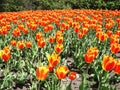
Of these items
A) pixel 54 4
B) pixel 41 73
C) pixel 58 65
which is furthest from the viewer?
pixel 54 4

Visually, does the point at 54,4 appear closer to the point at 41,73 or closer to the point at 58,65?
the point at 58,65

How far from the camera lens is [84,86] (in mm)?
4992

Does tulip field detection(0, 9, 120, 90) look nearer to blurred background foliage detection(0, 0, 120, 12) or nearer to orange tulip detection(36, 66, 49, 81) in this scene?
orange tulip detection(36, 66, 49, 81)

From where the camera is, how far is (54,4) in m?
23.9

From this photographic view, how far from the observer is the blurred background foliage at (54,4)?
2345cm

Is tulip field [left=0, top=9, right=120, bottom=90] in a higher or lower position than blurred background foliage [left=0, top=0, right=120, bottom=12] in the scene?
higher

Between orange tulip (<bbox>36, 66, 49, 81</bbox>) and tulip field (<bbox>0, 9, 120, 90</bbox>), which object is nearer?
orange tulip (<bbox>36, 66, 49, 81</bbox>)

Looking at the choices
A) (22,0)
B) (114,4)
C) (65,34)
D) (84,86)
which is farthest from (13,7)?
(84,86)

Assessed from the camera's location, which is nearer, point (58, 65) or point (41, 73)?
point (41, 73)

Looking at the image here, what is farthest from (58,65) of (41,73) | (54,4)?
(54,4)

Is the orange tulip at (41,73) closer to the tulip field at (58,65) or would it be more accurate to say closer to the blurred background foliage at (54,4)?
the tulip field at (58,65)

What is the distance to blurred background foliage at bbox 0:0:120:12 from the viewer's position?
2345cm

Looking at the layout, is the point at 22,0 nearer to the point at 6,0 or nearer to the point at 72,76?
the point at 6,0

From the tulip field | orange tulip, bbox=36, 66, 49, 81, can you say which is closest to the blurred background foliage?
the tulip field
